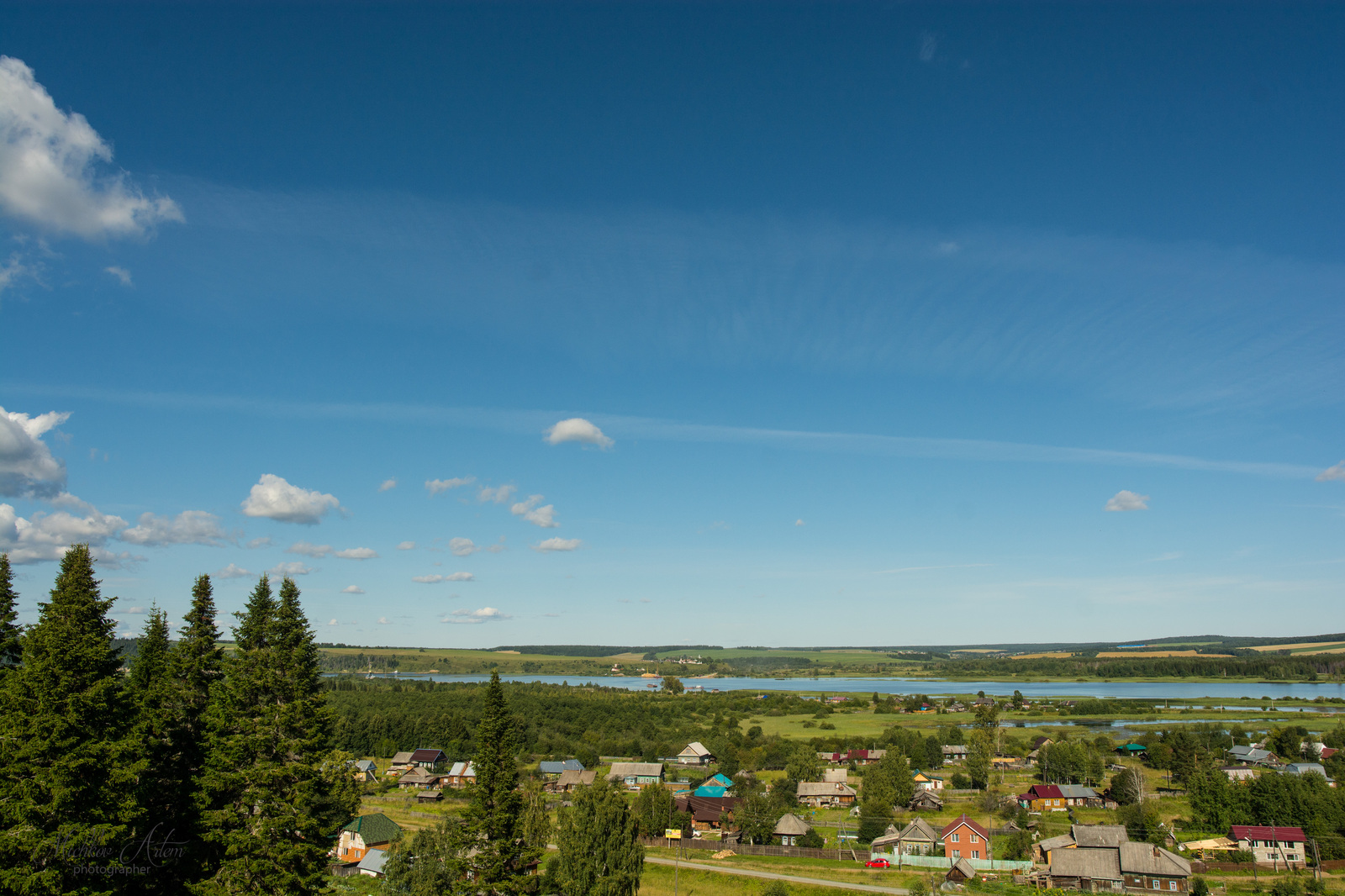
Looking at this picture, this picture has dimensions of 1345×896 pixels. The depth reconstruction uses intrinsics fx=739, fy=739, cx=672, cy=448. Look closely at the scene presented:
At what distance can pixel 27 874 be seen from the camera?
16969 mm

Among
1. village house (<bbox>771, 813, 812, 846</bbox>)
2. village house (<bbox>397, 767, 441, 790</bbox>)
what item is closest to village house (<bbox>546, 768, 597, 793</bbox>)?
village house (<bbox>397, 767, 441, 790</bbox>)

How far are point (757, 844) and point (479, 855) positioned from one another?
1305 inches

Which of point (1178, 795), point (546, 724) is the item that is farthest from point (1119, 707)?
point (546, 724)

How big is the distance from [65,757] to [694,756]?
277ft

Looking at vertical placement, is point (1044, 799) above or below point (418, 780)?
above

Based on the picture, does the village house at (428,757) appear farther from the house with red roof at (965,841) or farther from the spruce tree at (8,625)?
the spruce tree at (8,625)

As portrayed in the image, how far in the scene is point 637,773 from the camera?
264 ft

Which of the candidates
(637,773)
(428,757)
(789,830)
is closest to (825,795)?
(789,830)

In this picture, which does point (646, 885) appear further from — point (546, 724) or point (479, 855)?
point (546, 724)

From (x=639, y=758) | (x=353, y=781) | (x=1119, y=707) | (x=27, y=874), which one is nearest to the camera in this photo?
(x=27, y=874)

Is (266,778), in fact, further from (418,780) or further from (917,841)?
(418,780)

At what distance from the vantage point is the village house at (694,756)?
3661 inches

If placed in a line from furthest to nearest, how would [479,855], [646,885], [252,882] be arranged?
1. [646,885]
2. [479,855]
3. [252,882]

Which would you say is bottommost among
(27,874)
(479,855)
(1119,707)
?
(1119,707)
